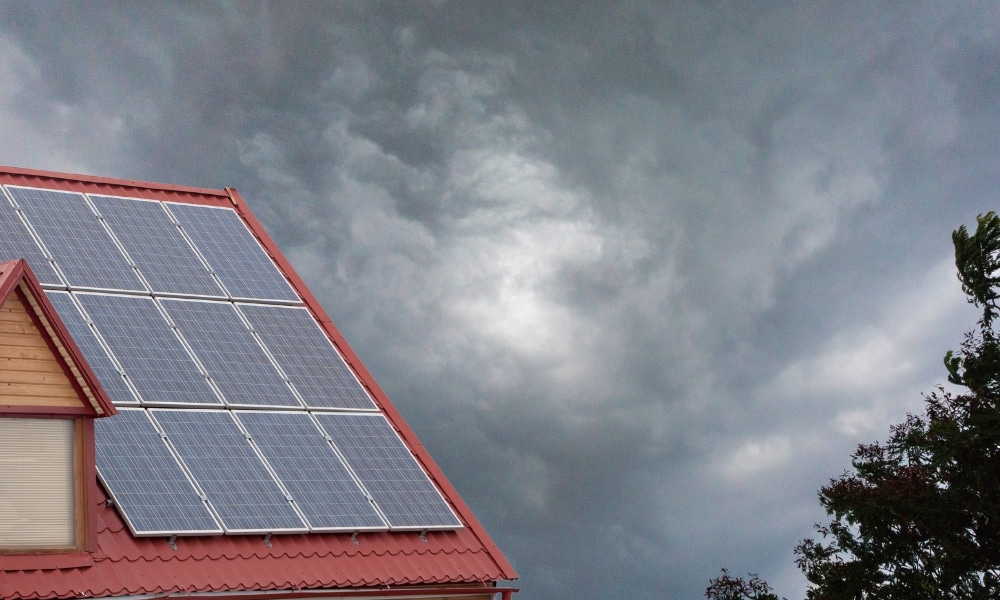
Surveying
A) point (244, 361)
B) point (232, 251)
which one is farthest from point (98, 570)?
point (232, 251)

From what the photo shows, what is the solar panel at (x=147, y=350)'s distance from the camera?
1967 cm

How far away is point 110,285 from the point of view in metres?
21.5

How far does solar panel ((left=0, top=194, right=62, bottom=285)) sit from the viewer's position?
20.8m

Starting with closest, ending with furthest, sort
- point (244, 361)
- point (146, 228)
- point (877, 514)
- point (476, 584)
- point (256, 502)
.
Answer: point (256, 502)
point (476, 584)
point (244, 361)
point (146, 228)
point (877, 514)

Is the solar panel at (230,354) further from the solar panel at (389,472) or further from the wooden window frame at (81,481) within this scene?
the wooden window frame at (81,481)

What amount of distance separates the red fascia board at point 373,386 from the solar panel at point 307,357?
0.29m

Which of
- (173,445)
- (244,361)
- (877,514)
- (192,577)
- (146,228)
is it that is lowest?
(877,514)

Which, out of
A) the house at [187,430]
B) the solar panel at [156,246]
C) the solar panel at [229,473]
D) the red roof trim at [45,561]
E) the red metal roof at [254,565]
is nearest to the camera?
the red roof trim at [45,561]

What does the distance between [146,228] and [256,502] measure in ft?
27.2

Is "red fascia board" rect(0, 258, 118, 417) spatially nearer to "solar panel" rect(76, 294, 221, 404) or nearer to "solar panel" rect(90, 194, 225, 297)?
"solar panel" rect(76, 294, 221, 404)

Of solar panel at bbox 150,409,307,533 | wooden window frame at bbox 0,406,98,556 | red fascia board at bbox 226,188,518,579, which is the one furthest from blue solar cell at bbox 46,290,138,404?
red fascia board at bbox 226,188,518,579

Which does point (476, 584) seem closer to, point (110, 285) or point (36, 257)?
point (110, 285)

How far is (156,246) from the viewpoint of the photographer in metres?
23.4

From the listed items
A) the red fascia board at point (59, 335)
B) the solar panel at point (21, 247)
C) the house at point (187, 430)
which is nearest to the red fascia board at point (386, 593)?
the house at point (187, 430)
